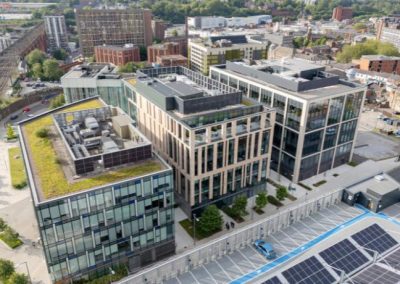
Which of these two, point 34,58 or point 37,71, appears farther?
point 34,58

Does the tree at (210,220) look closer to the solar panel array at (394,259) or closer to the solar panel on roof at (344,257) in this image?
the solar panel on roof at (344,257)

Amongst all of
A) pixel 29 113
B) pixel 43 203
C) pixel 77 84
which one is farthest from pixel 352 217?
Answer: pixel 29 113

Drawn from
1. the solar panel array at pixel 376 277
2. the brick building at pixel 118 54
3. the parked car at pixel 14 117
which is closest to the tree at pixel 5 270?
the solar panel array at pixel 376 277

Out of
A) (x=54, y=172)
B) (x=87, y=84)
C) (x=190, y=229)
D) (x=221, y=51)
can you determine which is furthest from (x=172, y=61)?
(x=54, y=172)

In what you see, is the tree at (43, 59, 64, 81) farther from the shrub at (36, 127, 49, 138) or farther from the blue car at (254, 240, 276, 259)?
the blue car at (254, 240, 276, 259)

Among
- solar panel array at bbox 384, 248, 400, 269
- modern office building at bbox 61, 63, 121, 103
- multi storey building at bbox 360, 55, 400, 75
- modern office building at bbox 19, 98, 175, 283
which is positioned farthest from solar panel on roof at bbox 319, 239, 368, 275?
multi storey building at bbox 360, 55, 400, 75

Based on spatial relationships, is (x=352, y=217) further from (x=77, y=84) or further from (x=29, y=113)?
(x=29, y=113)

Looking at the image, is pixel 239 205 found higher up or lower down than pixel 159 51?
lower down

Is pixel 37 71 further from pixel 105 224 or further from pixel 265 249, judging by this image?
pixel 265 249
